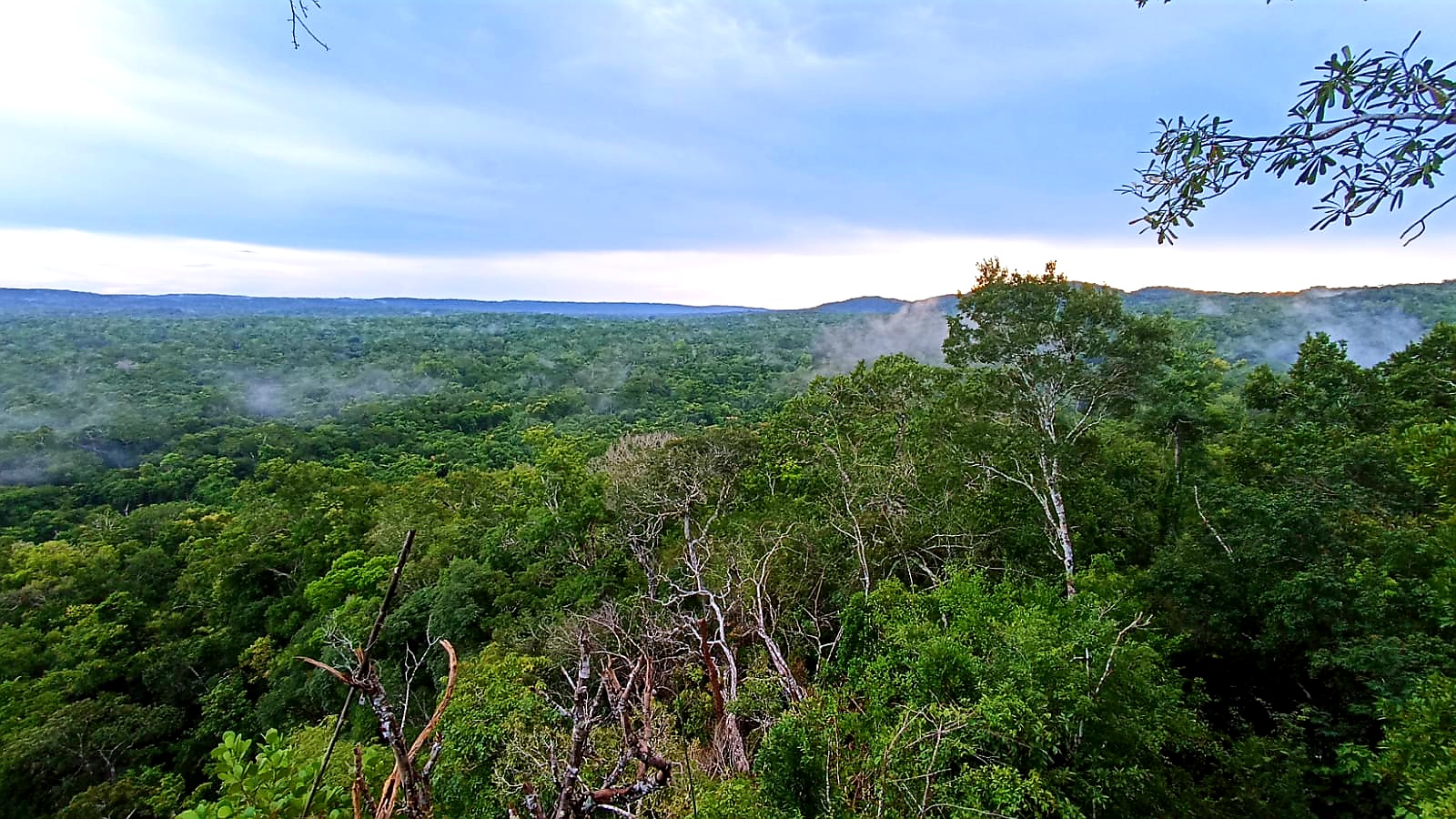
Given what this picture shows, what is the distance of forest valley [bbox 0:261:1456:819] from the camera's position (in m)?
4.33

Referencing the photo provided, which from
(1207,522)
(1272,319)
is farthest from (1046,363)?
(1272,319)

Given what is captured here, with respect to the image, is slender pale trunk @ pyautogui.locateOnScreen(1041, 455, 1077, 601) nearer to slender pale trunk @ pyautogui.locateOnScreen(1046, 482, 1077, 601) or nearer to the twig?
slender pale trunk @ pyautogui.locateOnScreen(1046, 482, 1077, 601)

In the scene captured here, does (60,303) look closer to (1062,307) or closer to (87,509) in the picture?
(87,509)

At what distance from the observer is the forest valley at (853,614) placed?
170 inches

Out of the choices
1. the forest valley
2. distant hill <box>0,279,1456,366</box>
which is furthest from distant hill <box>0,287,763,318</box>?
the forest valley

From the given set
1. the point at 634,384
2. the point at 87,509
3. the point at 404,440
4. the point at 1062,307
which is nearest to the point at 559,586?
the point at 1062,307

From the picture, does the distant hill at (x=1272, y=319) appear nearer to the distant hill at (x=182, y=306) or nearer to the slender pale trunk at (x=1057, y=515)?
the slender pale trunk at (x=1057, y=515)

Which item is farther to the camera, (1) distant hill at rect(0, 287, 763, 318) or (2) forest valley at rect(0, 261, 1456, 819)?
(1) distant hill at rect(0, 287, 763, 318)

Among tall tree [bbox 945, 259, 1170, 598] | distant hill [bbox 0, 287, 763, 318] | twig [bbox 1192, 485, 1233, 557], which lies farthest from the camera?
distant hill [bbox 0, 287, 763, 318]

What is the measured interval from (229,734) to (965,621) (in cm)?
590

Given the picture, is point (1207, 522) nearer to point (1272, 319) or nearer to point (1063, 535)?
point (1063, 535)

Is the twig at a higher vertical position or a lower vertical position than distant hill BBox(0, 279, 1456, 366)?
lower

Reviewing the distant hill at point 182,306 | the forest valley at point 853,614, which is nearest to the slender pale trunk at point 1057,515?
the forest valley at point 853,614

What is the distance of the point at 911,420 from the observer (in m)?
13.6
